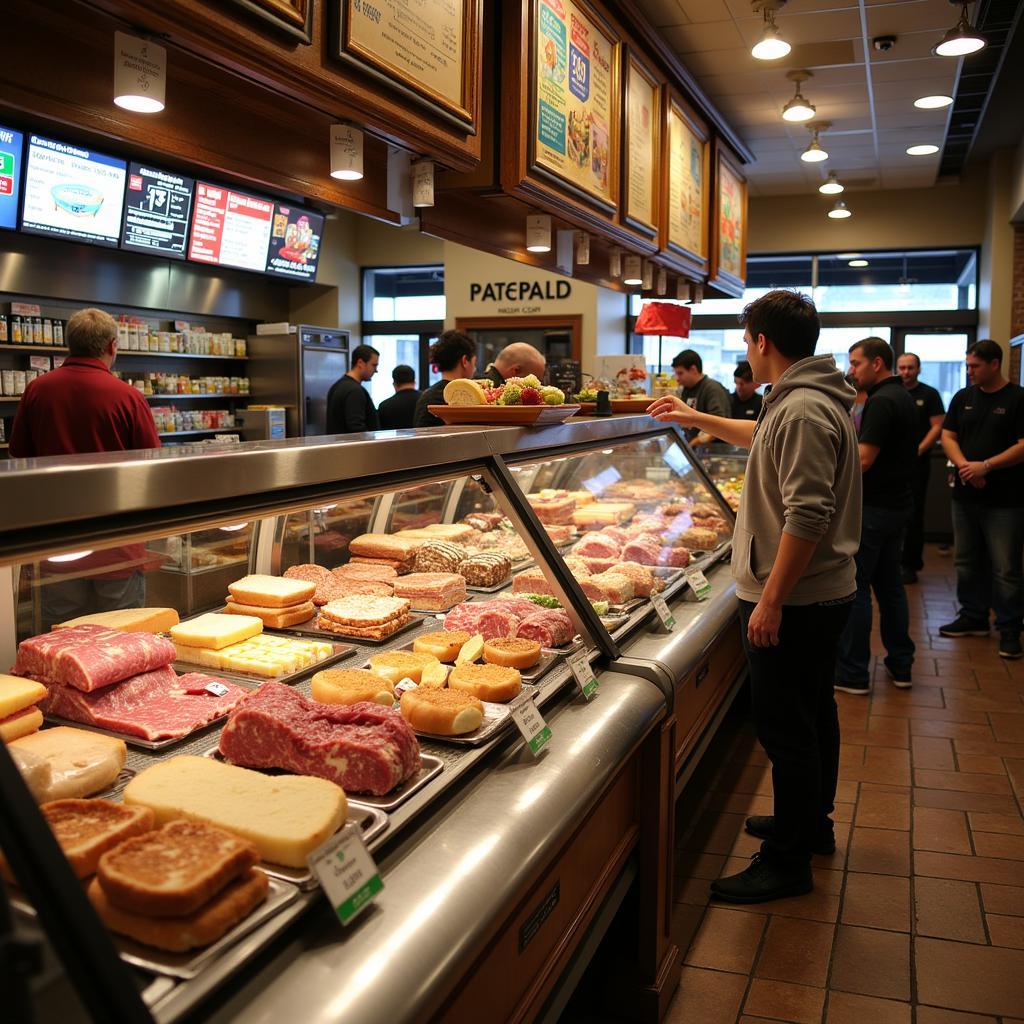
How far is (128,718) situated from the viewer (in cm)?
187

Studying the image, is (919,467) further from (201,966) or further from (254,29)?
(201,966)

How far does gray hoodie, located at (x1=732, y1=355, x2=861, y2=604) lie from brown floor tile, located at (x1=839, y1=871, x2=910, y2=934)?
42.1 inches

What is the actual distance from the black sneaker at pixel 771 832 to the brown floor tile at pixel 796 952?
378mm

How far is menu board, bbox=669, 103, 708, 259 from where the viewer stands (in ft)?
19.0

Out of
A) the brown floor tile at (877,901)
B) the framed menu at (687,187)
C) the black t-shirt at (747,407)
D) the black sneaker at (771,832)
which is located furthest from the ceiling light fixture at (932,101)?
the brown floor tile at (877,901)

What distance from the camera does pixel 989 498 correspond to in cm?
638

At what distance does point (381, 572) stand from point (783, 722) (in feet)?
4.64

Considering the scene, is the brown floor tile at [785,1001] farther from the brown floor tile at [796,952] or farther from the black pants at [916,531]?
the black pants at [916,531]

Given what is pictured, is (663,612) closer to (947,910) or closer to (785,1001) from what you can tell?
(785,1001)

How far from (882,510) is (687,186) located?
2500mm

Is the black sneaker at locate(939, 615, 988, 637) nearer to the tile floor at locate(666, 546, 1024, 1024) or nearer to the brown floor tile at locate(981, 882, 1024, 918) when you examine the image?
the tile floor at locate(666, 546, 1024, 1024)

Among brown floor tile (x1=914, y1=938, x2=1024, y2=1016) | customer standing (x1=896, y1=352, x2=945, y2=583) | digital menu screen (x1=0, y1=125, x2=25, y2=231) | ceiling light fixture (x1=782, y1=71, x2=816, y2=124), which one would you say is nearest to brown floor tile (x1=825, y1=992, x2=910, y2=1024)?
brown floor tile (x1=914, y1=938, x2=1024, y2=1016)

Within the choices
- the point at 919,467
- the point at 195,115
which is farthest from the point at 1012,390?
the point at 195,115

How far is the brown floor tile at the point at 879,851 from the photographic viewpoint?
11.2 ft
